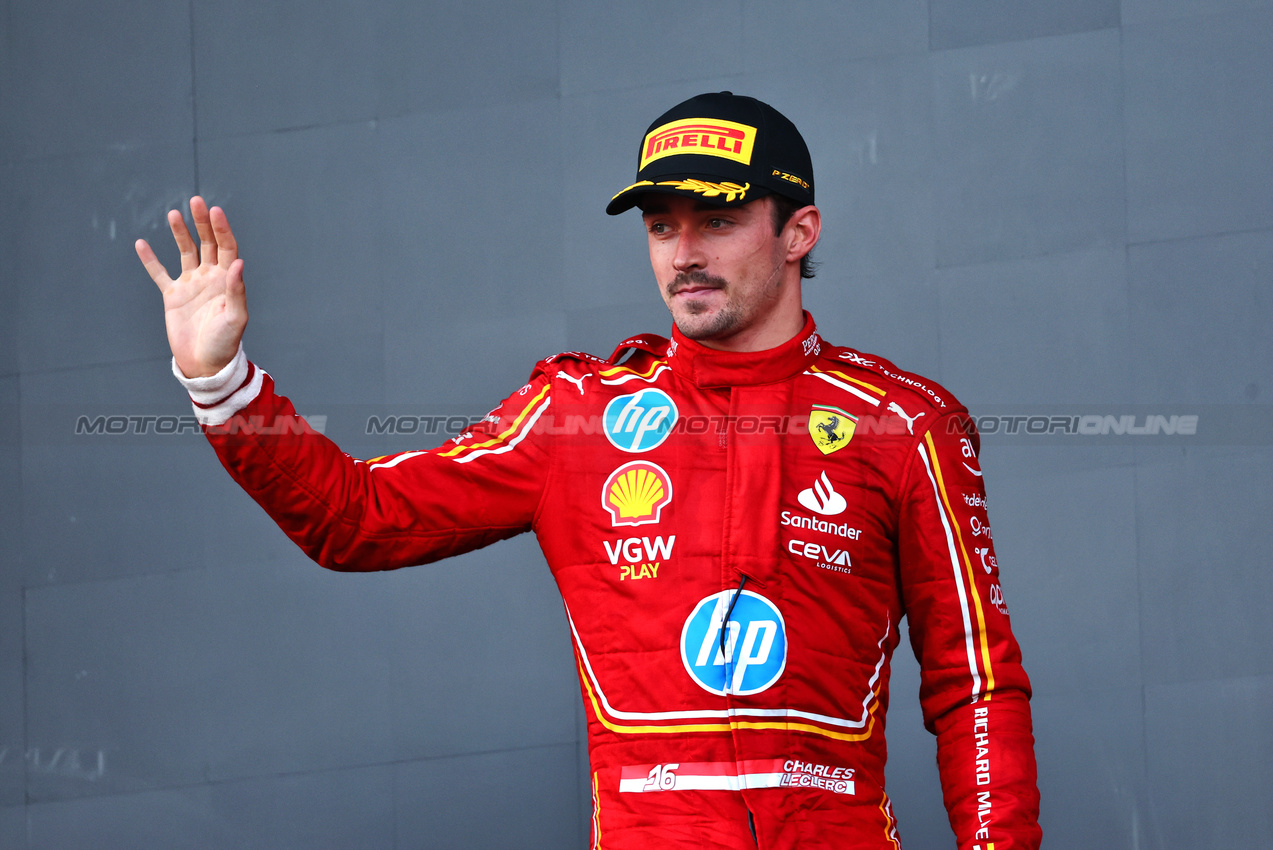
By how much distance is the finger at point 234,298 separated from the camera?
155 cm

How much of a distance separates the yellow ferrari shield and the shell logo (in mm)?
222

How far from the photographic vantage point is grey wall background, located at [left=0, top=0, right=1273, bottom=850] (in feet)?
10.5

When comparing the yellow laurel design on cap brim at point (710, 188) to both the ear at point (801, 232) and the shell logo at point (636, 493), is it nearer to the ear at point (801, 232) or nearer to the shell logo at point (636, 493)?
the ear at point (801, 232)

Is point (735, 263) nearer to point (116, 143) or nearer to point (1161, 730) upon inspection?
point (1161, 730)

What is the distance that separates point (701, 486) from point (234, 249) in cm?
69

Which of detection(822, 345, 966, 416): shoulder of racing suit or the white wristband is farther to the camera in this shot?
detection(822, 345, 966, 416): shoulder of racing suit

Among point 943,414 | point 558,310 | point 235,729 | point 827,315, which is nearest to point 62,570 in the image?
point 235,729

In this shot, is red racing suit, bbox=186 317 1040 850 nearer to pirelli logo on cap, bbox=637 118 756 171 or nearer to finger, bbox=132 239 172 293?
finger, bbox=132 239 172 293

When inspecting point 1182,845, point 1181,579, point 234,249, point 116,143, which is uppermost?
point 116,143

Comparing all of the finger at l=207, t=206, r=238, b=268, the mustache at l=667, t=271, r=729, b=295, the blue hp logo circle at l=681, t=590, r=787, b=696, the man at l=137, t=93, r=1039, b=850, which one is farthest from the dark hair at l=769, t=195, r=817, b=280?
the finger at l=207, t=206, r=238, b=268

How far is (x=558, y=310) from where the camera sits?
11.9 ft

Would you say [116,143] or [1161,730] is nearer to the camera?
[1161,730]

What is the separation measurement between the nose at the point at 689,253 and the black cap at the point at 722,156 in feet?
0.21

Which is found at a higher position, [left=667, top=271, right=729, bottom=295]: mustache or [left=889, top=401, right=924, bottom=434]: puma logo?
[left=667, top=271, right=729, bottom=295]: mustache
